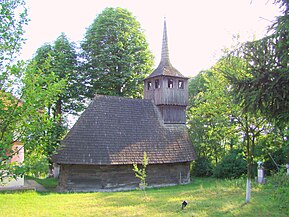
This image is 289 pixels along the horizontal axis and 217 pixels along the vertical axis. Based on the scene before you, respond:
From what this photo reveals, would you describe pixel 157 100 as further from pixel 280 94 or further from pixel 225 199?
pixel 280 94

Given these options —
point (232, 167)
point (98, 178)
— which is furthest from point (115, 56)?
point (232, 167)

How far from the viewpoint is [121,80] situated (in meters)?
23.3

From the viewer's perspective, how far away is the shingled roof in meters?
15.7

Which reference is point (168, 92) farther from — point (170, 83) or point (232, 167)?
point (232, 167)

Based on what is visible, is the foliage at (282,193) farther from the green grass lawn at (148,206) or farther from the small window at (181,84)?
the small window at (181,84)

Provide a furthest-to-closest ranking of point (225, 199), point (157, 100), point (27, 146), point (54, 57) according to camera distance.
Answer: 1. point (54, 57)
2. point (157, 100)
3. point (225, 199)
4. point (27, 146)

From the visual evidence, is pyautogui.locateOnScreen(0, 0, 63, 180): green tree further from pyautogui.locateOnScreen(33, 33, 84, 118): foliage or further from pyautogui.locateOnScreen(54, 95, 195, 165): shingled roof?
pyautogui.locateOnScreen(33, 33, 84, 118): foliage

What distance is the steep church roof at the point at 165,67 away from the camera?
2044cm

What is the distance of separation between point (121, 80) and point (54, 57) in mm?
5367

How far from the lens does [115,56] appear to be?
23.2m

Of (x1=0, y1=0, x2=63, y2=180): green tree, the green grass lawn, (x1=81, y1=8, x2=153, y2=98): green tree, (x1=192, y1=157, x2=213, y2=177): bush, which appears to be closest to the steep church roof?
(x1=81, y1=8, x2=153, y2=98): green tree

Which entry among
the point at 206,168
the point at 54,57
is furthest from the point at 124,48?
the point at 206,168

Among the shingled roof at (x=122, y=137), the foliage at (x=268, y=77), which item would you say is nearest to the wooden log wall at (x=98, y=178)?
the shingled roof at (x=122, y=137)

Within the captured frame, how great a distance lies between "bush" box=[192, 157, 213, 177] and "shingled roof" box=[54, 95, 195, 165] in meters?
4.06
